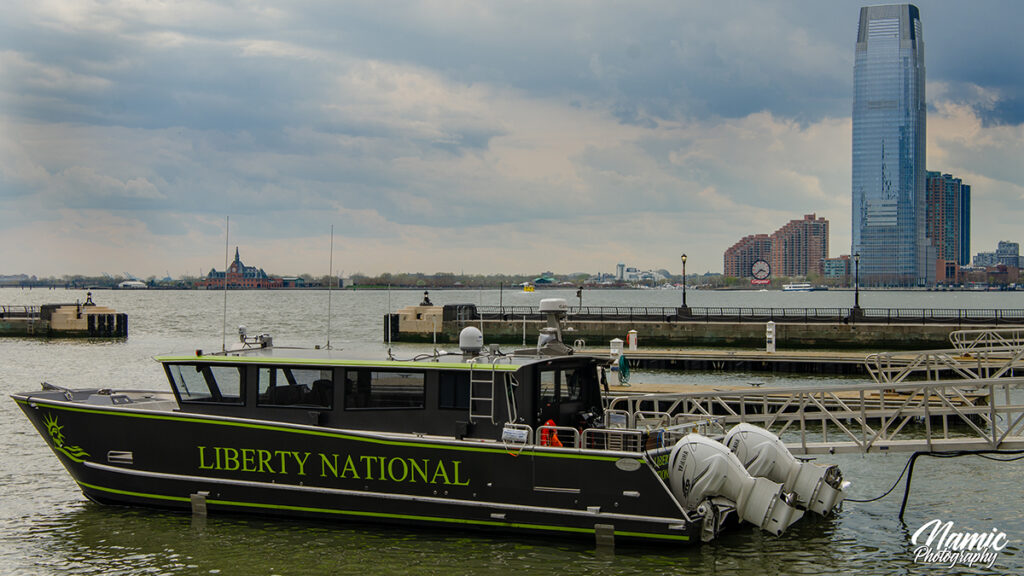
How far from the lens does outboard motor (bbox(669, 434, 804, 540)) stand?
45.3ft

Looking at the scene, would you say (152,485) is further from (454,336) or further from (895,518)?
(454,336)

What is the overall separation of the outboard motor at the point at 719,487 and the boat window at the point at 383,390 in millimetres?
4182

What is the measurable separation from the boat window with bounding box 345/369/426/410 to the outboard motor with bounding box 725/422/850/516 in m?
5.09

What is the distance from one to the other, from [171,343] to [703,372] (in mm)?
37507

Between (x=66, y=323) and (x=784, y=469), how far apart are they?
5887 cm

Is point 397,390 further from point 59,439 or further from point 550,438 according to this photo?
point 59,439

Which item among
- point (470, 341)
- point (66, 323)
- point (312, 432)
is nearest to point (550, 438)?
point (470, 341)

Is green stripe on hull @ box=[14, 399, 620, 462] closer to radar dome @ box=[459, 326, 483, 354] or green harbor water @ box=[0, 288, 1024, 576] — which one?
green harbor water @ box=[0, 288, 1024, 576]

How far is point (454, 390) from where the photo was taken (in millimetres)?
14969

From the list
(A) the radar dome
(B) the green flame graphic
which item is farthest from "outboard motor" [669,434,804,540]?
(B) the green flame graphic

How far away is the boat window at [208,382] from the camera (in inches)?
628

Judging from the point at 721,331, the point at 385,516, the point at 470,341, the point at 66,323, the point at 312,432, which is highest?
the point at 470,341

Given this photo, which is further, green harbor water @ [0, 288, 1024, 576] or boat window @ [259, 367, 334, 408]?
boat window @ [259, 367, 334, 408]

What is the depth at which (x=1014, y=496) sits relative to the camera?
1750 centimetres
